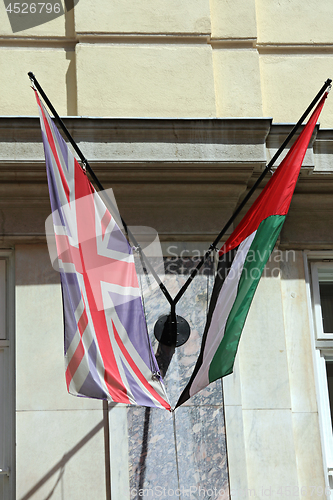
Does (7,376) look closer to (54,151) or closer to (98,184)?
(98,184)

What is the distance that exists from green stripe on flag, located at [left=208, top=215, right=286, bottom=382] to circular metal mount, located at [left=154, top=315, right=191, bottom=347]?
1046 mm

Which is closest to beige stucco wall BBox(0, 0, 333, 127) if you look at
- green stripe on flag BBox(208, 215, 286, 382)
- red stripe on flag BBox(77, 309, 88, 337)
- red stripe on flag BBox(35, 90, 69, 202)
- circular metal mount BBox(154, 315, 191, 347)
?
red stripe on flag BBox(35, 90, 69, 202)

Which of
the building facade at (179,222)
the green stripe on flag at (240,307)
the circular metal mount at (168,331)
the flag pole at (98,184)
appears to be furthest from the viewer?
the circular metal mount at (168,331)

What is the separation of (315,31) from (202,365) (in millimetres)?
3504

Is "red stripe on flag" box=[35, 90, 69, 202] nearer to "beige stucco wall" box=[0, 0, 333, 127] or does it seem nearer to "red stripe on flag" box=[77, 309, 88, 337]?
"red stripe on flag" box=[77, 309, 88, 337]

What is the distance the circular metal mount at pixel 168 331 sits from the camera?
5758 mm

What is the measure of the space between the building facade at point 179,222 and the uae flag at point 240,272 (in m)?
0.82

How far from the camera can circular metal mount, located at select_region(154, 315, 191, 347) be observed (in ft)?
18.9

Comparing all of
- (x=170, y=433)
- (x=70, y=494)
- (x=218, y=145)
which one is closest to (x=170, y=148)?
(x=218, y=145)

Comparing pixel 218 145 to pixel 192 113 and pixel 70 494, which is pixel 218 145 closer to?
pixel 192 113

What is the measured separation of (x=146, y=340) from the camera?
4934 mm

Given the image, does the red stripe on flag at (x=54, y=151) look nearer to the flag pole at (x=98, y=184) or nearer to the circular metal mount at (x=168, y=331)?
the flag pole at (x=98, y=184)

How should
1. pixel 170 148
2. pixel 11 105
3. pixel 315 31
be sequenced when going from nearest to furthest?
pixel 170 148, pixel 11 105, pixel 315 31

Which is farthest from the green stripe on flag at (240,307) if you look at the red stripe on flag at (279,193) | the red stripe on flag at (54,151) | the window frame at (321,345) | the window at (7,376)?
the window at (7,376)
